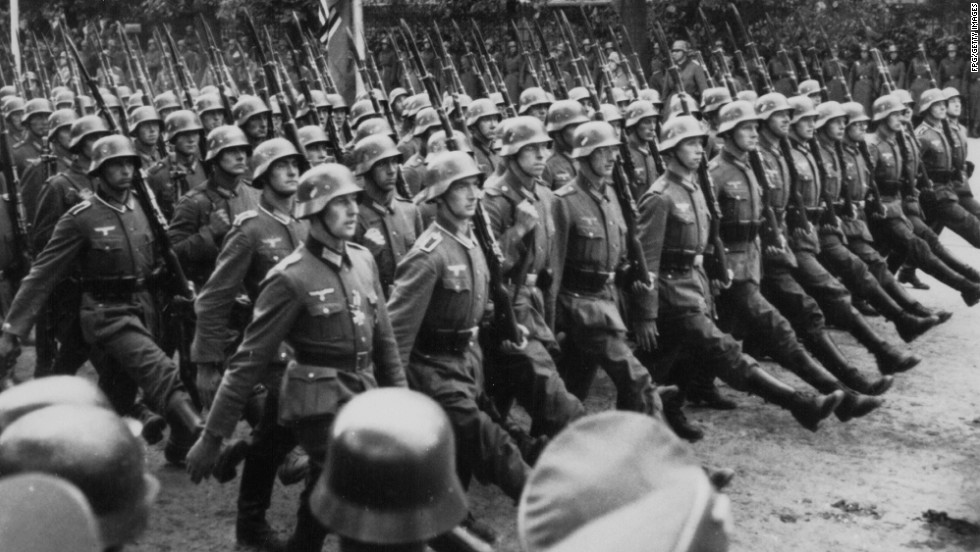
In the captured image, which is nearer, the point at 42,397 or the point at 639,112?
the point at 42,397

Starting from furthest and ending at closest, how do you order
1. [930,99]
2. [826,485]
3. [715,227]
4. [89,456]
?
1. [930,99]
2. [715,227]
3. [826,485]
4. [89,456]

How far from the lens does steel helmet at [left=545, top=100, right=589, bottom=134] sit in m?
8.82

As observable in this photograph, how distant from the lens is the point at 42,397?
3.10m

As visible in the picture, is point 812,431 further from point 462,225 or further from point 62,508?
point 62,508

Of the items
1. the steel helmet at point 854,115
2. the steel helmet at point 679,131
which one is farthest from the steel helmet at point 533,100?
the steel helmet at point 679,131

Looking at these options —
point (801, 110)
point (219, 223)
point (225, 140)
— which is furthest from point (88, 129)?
point (801, 110)

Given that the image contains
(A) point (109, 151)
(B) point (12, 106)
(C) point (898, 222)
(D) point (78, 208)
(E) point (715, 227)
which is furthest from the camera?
(B) point (12, 106)

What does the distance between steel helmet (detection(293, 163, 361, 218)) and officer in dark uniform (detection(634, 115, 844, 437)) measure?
110 inches

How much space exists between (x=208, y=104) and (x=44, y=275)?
442 cm

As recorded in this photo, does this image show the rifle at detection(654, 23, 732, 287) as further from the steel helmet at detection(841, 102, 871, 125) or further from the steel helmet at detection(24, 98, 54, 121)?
the steel helmet at detection(24, 98, 54, 121)

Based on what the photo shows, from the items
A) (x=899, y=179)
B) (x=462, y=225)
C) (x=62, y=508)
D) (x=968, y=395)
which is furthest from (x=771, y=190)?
(x=62, y=508)

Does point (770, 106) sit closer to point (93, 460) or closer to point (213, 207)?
point (213, 207)

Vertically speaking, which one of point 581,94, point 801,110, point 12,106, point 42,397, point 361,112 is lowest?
point 42,397

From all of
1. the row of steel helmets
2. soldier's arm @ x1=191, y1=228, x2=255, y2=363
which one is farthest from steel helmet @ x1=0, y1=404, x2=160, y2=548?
soldier's arm @ x1=191, y1=228, x2=255, y2=363
